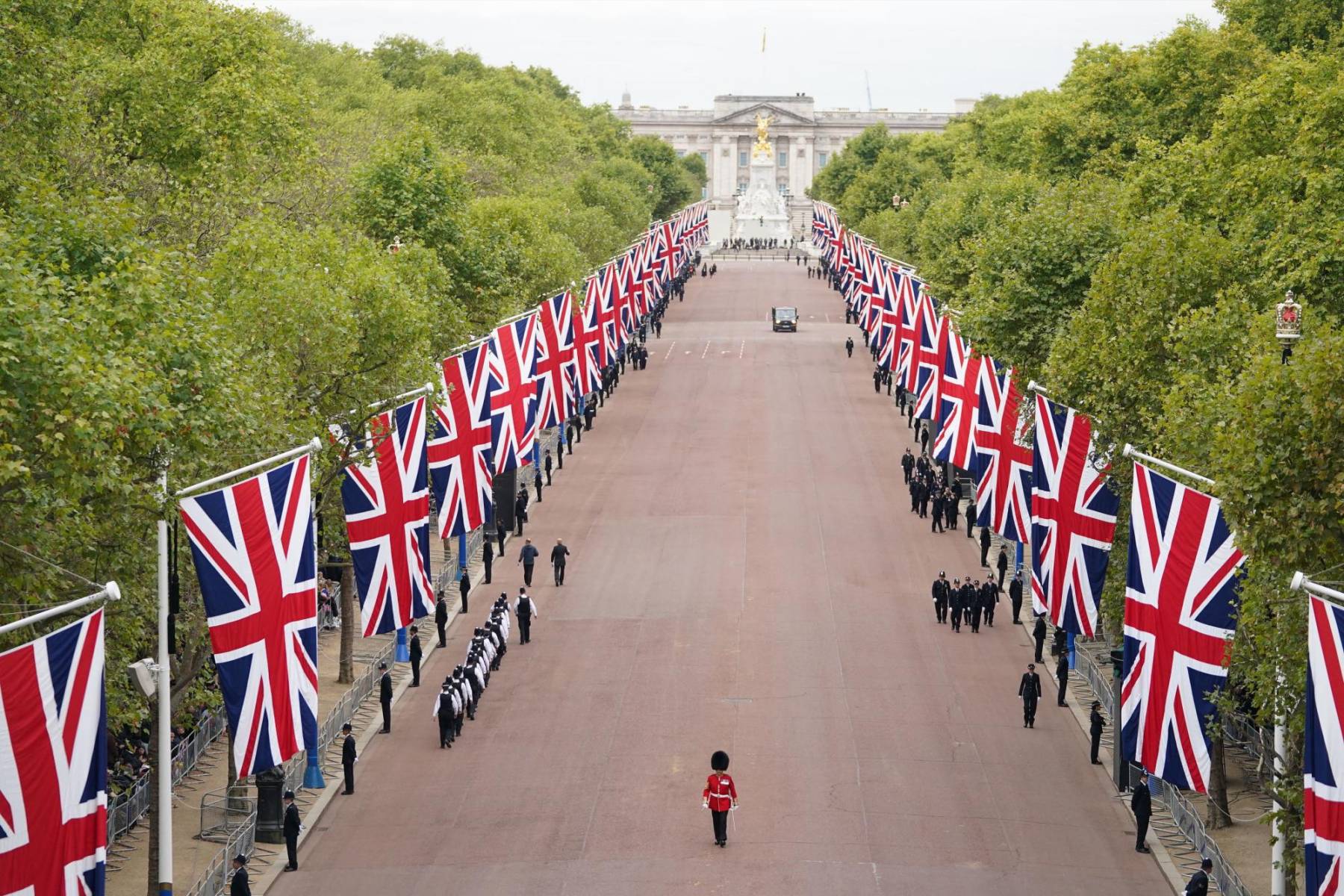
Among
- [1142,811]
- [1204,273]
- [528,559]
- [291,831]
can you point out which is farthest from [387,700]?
[1204,273]

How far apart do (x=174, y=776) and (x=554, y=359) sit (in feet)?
91.4

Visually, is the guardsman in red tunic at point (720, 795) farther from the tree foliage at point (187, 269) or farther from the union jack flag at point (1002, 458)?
the union jack flag at point (1002, 458)

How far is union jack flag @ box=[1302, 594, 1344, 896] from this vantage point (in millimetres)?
18375

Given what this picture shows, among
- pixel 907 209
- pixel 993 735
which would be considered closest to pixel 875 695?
pixel 993 735

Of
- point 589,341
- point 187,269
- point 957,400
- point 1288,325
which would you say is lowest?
point 589,341

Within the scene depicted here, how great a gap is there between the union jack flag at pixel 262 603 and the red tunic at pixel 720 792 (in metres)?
6.52

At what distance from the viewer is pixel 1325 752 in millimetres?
18672

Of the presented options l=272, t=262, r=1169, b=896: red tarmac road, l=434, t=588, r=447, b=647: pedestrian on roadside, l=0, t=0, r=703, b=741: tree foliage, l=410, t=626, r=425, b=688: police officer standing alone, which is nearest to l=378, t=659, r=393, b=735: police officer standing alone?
l=272, t=262, r=1169, b=896: red tarmac road

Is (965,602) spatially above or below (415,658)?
below

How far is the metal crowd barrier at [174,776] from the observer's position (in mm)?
29047

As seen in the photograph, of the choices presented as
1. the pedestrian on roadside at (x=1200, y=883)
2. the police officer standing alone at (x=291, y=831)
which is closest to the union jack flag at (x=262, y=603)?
the police officer standing alone at (x=291, y=831)

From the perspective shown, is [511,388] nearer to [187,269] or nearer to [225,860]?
[187,269]

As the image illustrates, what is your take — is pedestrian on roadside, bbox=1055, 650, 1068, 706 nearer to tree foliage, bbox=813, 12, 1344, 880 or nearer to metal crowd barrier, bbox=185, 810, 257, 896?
tree foliage, bbox=813, 12, 1344, 880

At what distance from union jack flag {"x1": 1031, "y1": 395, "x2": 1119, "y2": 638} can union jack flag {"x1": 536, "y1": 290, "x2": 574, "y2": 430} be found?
74.2ft
